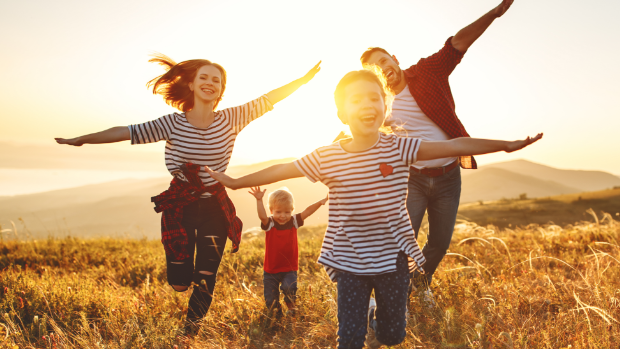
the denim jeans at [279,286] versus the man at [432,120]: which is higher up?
the man at [432,120]

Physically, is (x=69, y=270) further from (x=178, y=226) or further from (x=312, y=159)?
(x=312, y=159)

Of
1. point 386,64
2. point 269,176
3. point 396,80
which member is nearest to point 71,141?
point 269,176

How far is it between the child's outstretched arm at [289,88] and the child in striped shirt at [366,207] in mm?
1476

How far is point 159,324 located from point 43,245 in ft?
20.7

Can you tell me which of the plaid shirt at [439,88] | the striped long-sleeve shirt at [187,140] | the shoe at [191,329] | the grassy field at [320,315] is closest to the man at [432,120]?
the plaid shirt at [439,88]

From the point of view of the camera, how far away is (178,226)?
12.1ft

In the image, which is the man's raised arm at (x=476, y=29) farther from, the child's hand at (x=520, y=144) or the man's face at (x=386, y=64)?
the child's hand at (x=520, y=144)

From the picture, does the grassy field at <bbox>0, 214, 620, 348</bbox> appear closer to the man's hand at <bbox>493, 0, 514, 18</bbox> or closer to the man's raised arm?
the man's raised arm

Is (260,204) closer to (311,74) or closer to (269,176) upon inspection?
(269,176)

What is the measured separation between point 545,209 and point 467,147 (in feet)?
86.2

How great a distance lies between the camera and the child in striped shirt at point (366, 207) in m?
2.56

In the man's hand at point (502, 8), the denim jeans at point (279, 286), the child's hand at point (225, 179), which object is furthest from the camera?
the denim jeans at point (279, 286)

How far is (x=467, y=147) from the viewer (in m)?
2.40

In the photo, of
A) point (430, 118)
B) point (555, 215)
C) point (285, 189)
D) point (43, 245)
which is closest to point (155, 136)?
point (285, 189)
